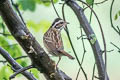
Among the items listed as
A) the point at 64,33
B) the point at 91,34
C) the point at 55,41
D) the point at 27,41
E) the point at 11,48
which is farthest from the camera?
the point at 64,33

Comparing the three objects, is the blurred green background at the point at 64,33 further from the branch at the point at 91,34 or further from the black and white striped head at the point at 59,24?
the black and white striped head at the point at 59,24

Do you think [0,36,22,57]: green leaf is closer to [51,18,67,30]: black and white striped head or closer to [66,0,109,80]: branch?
[66,0,109,80]: branch

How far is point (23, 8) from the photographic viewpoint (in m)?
2.25

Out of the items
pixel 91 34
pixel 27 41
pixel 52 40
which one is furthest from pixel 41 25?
pixel 27 41

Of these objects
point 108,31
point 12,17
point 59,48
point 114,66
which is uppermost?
point 12,17

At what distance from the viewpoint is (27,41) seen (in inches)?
33.8

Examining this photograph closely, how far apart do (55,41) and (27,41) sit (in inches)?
12.9

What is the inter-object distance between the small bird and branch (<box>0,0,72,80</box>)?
0.61 feet

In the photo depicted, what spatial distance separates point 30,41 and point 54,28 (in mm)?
400

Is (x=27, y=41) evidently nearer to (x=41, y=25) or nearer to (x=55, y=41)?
(x=55, y=41)

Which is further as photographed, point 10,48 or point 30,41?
point 10,48

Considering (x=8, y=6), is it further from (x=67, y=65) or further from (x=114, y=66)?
(x=114, y=66)

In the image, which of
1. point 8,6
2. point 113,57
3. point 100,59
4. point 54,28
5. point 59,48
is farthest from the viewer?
point 113,57

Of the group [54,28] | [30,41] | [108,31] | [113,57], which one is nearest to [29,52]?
[30,41]
